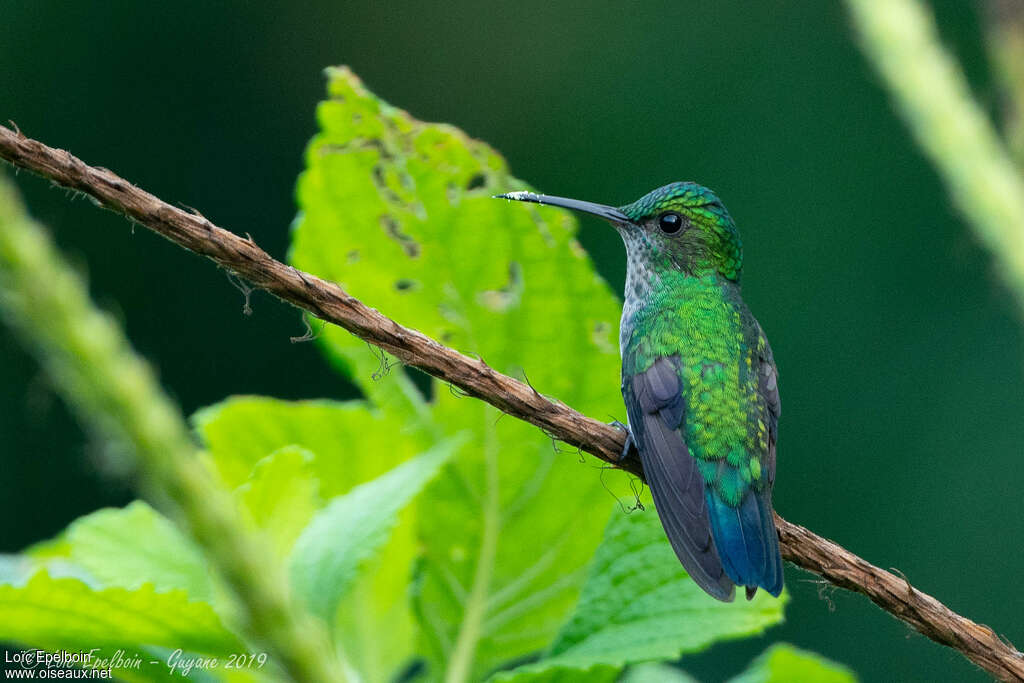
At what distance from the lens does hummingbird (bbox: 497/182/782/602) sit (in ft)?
6.31

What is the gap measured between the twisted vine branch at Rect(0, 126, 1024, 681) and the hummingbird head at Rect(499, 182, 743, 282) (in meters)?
1.77

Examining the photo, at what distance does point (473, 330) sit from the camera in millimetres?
1736

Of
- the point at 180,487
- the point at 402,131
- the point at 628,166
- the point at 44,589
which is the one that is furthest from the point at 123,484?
the point at 628,166

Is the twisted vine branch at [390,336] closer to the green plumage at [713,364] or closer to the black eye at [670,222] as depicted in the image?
the green plumage at [713,364]

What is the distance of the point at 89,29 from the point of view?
7.89 metres

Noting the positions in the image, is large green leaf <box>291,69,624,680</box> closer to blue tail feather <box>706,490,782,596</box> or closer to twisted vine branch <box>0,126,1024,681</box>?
twisted vine branch <box>0,126,1024,681</box>

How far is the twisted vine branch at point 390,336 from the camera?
→ 1064mm

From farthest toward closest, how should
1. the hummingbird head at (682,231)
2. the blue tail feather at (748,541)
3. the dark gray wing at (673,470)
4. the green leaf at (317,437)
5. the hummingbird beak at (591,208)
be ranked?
1. the hummingbird head at (682,231)
2. the hummingbird beak at (591,208)
3. the blue tail feather at (748,541)
4. the green leaf at (317,437)
5. the dark gray wing at (673,470)

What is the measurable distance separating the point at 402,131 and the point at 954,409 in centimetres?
583

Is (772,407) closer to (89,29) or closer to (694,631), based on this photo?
(694,631)

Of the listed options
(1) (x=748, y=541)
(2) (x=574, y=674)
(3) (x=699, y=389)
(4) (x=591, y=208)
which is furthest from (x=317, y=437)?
(4) (x=591, y=208)

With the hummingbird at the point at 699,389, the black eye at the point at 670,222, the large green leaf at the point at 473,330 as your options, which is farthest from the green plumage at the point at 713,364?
the large green leaf at the point at 473,330

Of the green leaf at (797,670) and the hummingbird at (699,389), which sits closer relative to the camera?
the green leaf at (797,670)

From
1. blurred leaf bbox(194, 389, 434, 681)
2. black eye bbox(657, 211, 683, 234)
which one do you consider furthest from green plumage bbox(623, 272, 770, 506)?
blurred leaf bbox(194, 389, 434, 681)
